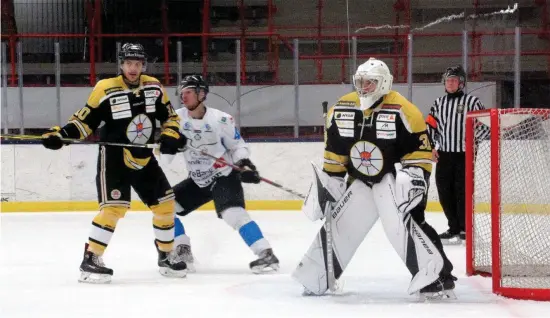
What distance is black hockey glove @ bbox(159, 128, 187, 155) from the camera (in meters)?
4.67

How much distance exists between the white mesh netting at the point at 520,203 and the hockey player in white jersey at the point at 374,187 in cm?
38

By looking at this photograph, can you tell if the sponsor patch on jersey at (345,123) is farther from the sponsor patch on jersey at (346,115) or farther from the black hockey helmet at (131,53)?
the black hockey helmet at (131,53)

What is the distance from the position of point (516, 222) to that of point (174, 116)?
1664 millimetres

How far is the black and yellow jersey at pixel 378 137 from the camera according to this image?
3.98 metres

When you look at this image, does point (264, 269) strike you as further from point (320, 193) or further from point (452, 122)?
point (452, 122)

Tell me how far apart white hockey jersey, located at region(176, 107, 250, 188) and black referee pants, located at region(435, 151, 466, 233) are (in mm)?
1564

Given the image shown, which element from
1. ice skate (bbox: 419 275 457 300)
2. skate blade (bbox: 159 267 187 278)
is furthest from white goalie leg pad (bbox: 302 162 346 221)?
skate blade (bbox: 159 267 187 278)

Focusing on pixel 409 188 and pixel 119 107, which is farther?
pixel 119 107

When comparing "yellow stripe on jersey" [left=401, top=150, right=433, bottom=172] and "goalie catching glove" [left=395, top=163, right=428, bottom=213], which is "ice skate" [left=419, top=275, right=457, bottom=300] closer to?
"goalie catching glove" [left=395, top=163, right=428, bottom=213]

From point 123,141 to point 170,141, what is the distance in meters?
0.22

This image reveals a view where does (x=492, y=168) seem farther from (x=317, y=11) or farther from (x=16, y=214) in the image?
(x=317, y=11)

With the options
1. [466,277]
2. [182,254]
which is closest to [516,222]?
[466,277]

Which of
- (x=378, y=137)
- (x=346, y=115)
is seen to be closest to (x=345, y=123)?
(x=346, y=115)

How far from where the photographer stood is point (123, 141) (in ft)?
15.4
